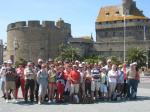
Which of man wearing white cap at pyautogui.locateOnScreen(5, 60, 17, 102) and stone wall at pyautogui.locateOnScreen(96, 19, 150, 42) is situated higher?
stone wall at pyautogui.locateOnScreen(96, 19, 150, 42)

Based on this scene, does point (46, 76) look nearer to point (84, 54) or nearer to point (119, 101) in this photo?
point (119, 101)

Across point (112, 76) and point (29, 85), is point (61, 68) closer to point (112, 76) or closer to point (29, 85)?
point (29, 85)

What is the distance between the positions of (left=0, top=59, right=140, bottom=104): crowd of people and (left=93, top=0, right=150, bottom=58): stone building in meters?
76.9

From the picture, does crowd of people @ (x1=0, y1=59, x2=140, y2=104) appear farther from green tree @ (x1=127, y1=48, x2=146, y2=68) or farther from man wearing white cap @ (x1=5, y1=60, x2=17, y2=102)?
green tree @ (x1=127, y1=48, x2=146, y2=68)

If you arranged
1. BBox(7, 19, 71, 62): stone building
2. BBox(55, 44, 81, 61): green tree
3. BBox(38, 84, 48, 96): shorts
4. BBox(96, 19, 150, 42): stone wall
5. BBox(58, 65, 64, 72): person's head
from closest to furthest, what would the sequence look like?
BBox(38, 84, 48, 96): shorts, BBox(58, 65, 64, 72): person's head, BBox(55, 44, 81, 61): green tree, BBox(7, 19, 71, 62): stone building, BBox(96, 19, 150, 42): stone wall

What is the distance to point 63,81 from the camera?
667 inches

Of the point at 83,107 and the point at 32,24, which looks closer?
the point at 83,107

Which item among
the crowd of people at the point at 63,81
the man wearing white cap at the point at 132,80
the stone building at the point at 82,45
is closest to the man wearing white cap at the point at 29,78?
the crowd of people at the point at 63,81

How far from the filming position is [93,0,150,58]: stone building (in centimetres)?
9712

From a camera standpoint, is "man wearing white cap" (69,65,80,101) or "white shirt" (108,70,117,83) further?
"white shirt" (108,70,117,83)

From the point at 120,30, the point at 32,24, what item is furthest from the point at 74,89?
the point at 120,30

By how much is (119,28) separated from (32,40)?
2245 centimetres

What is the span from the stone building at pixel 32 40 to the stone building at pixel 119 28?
1246 centimetres

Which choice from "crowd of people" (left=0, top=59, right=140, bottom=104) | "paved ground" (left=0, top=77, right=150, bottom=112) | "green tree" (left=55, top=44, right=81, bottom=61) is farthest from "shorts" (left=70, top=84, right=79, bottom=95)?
"green tree" (left=55, top=44, right=81, bottom=61)
